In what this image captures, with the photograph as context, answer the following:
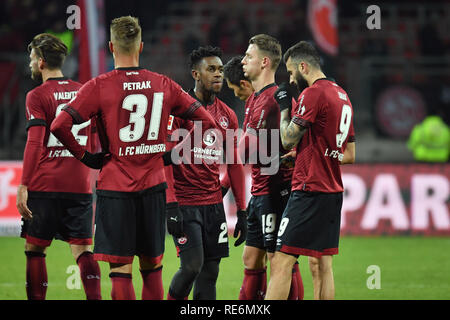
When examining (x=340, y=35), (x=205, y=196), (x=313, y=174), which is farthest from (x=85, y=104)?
(x=340, y=35)

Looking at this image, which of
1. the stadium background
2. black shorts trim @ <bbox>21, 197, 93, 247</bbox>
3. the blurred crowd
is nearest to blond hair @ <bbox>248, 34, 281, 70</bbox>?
black shorts trim @ <bbox>21, 197, 93, 247</bbox>

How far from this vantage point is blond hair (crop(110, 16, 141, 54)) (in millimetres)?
4809

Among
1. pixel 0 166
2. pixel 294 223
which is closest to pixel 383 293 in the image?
pixel 294 223

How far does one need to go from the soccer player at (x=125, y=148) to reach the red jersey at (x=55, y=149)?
1.26 meters

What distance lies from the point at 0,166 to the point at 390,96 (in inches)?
351

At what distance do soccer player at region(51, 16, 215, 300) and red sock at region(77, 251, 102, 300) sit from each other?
48.8 inches

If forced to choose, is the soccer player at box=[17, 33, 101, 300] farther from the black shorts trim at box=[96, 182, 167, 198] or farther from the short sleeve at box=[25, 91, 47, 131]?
the black shorts trim at box=[96, 182, 167, 198]

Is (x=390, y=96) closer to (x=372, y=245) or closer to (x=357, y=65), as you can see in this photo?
(x=357, y=65)

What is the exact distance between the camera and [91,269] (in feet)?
19.8

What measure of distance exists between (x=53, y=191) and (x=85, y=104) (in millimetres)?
1591

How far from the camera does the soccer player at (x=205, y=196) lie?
18.1 ft

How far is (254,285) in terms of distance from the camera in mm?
6117

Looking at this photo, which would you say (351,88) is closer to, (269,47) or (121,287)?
(269,47)

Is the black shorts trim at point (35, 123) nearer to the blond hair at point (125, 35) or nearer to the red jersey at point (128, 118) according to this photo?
the red jersey at point (128, 118)
